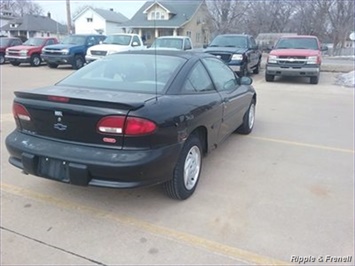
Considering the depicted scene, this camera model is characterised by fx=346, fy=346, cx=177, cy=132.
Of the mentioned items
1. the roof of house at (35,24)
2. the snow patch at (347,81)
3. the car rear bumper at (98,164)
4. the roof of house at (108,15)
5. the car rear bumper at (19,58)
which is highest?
the roof of house at (108,15)

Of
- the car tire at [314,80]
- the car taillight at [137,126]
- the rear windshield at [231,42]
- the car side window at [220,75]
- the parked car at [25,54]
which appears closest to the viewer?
the car taillight at [137,126]

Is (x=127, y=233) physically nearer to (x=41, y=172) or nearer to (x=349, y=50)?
(x=41, y=172)

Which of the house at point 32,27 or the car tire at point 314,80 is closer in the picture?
the car tire at point 314,80

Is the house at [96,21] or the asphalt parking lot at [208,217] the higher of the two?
the house at [96,21]

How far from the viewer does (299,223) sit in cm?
318

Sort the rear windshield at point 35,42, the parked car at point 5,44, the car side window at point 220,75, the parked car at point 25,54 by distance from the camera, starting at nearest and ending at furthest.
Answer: the car side window at point 220,75 → the parked car at point 25,54 → the rear windshield at point 35,42 → the parked car at point 5,44

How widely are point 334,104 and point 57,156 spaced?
8.28 metres

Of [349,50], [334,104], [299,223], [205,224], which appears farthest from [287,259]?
[349,50]

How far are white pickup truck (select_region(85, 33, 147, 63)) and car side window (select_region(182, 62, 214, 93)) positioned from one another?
12733mm

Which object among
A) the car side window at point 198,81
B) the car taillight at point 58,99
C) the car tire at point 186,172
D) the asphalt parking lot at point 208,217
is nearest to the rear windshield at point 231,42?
the asphalt parking lot at point 208,217

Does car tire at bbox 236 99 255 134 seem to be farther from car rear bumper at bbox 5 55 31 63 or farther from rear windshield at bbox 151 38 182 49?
car rear bumper at bbox 5 55 31 63

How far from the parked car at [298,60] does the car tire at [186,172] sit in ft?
32.7

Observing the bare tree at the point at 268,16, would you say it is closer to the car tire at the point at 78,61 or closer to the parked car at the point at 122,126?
the car tire at the point at 78,61

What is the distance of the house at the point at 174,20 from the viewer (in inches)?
1816
